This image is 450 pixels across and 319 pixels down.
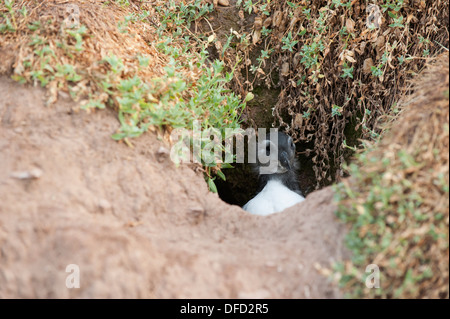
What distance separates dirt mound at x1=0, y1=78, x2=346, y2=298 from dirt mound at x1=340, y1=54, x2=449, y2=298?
0.21m

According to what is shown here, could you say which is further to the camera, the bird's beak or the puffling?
the bird's beak

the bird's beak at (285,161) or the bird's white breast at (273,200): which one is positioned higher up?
the bird's beak at (285,161)

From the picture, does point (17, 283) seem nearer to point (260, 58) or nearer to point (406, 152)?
point (406, 152)

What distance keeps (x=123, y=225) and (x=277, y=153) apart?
6.97ft

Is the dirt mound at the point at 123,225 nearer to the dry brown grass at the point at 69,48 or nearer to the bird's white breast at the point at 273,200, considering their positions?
the dry brown grass at the point at 69,48

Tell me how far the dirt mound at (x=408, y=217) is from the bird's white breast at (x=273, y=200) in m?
1.50

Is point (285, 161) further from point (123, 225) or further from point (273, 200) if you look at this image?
point (123, 225)

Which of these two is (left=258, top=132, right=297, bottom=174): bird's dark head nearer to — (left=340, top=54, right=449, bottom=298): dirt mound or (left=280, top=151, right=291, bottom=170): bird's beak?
(left=280, top=151, right=291, bottom=170): bird's beak

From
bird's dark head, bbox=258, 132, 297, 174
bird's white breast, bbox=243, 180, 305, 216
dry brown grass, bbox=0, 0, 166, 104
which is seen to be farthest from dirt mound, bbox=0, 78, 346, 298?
bird's dark head, bbox=258, 132, 297, 174

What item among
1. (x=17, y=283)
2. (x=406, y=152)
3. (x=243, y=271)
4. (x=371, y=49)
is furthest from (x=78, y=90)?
(x=371, y=49)

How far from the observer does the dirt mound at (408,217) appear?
7.44ft

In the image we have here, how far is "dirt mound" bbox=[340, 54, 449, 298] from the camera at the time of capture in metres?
2.27

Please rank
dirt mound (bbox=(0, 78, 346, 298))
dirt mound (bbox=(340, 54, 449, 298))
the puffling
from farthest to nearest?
the puffling
dirt mound (bbox=(0, 78, 346, 298))
dirt mound (bbox=(340, 54, 449, 298))

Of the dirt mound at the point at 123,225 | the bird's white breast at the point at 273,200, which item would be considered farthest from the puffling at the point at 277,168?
the dirt mound at the point at 123,225
